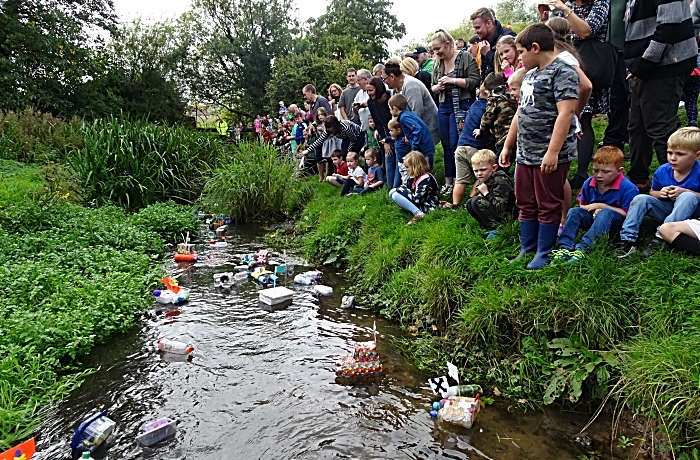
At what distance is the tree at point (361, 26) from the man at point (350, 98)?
20.2 m

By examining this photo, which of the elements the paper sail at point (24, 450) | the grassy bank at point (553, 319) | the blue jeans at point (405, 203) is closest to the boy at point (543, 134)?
the grassy bank at point (553, 319)

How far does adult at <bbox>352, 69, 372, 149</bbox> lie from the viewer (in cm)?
888

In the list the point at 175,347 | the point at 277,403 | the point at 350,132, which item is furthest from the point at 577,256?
the point at 350,132

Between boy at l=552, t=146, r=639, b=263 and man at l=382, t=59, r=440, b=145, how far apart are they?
10.9 feet

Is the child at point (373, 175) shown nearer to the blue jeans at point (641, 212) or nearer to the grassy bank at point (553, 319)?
the grassy bank at point (553, 319)

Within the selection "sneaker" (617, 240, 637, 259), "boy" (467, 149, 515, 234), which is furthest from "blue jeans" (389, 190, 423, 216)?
"sneaker" (617, 240, 637, 259)

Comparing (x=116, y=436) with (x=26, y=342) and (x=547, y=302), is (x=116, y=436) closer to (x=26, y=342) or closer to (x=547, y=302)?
(x=26, y=342)

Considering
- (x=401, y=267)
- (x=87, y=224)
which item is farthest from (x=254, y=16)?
(x=401, y=267)

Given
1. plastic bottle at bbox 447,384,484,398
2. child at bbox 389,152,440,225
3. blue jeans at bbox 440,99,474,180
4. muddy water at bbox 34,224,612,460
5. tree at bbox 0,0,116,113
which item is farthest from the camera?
tree at bbox 0,0,116,113

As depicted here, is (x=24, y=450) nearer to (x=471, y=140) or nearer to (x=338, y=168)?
(x=471, y=140)

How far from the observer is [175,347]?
162 inches

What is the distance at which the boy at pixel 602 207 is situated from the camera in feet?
12.9

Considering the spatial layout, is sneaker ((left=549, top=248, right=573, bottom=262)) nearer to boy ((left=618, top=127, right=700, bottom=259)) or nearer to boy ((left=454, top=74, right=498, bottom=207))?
boy ((left=618, top=127, right=700, bottom=259))

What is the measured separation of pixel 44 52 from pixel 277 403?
89.0 ft
